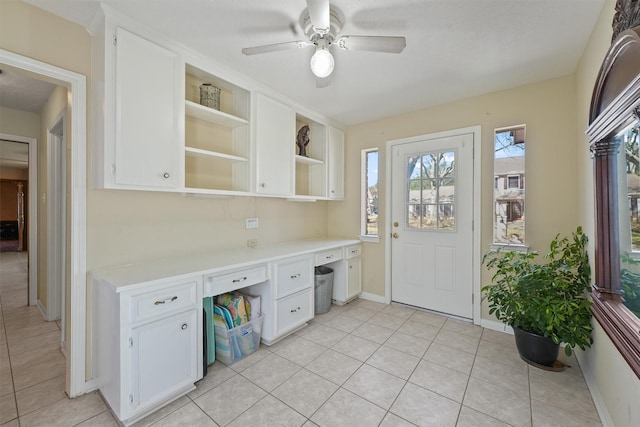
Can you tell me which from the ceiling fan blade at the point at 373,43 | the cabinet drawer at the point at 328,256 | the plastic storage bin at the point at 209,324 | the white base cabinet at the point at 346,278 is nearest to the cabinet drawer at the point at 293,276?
the cabinet drawer at the point at 328,256

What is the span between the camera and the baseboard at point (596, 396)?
148 cm

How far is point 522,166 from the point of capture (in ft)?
8.45

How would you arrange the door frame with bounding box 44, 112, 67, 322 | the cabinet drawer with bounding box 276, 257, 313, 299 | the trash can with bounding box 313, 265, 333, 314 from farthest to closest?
1. the trash can with bounding box 313, 265, 333, 314
2. the door frame with bounding box 44, 112, 67, 322
3. the cabinet drawer with bounding box 276, 257, 313, 299

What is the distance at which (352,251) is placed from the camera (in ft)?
11.3

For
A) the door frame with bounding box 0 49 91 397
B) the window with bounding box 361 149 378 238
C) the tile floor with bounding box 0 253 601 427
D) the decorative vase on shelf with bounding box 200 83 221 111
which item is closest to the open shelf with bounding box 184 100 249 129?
the decorative vase on shelf with bounding box 200 83 221 111

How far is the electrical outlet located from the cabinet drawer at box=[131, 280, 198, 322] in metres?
1.10

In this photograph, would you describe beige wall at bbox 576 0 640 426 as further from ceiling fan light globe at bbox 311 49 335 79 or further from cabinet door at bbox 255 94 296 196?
cabinet door at bbox 255 94 296 196

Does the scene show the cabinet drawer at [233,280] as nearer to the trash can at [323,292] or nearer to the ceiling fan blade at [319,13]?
the trash can at [323,292]

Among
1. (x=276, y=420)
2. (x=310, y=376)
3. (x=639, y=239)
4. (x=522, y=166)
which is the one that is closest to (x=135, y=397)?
(x=276, y=420)

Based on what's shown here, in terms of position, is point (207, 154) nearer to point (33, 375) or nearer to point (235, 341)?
point (235, 341)

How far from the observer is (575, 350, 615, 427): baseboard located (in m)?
1.48

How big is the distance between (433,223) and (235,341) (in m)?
2.37

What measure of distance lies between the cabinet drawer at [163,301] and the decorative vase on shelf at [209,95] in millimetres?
1505

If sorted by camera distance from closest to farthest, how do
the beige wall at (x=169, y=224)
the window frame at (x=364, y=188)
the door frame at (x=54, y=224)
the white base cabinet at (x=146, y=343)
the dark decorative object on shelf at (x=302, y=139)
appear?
the white base cabinet at (x=146, y=343) < the beige wall at (x=169, y=224) < the door frame at (x=54, y=224) < the dark decorative object on shelf at (x=302, y=139) < the window frame at (x=364, y=188)
